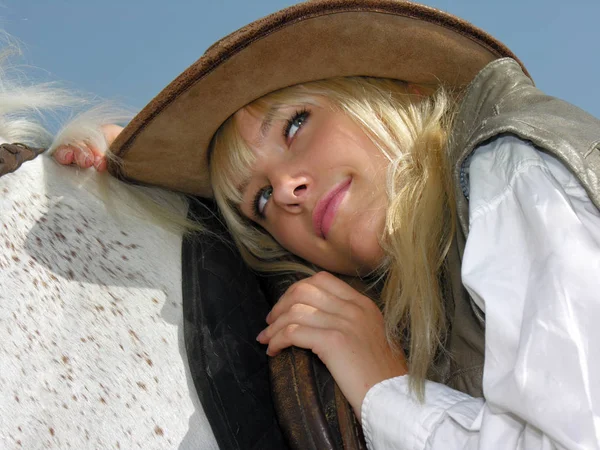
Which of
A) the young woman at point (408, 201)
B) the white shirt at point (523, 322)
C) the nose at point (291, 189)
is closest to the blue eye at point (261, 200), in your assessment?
the young woman at point (408, 201)

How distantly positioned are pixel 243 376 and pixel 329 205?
43cm

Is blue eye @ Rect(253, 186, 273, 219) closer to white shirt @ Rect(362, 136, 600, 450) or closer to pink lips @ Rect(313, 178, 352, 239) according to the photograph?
pink lips @ Rect(313, 178, 352, 239)

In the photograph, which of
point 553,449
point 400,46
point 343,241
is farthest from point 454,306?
point 400,46

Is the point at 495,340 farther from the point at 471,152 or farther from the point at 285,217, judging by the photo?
the point at 285,217

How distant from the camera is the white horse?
2.57ft

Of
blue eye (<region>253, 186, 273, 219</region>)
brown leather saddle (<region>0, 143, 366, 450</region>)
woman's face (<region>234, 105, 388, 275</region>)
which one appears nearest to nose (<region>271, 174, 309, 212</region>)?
woman's face (<region>234, 105, 388, 275</region>)

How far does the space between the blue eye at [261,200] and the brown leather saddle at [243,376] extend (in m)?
0.35

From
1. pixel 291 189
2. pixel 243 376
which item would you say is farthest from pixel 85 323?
pixel 291 189

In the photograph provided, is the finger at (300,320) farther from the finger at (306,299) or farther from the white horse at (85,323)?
the white horse at (85,323)

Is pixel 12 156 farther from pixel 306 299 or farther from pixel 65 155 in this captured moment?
pixel 306 299

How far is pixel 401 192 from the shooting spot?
47.0 inches

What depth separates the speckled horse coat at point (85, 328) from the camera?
78 centimetres

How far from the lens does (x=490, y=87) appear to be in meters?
1.11

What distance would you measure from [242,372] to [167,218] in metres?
0.33
